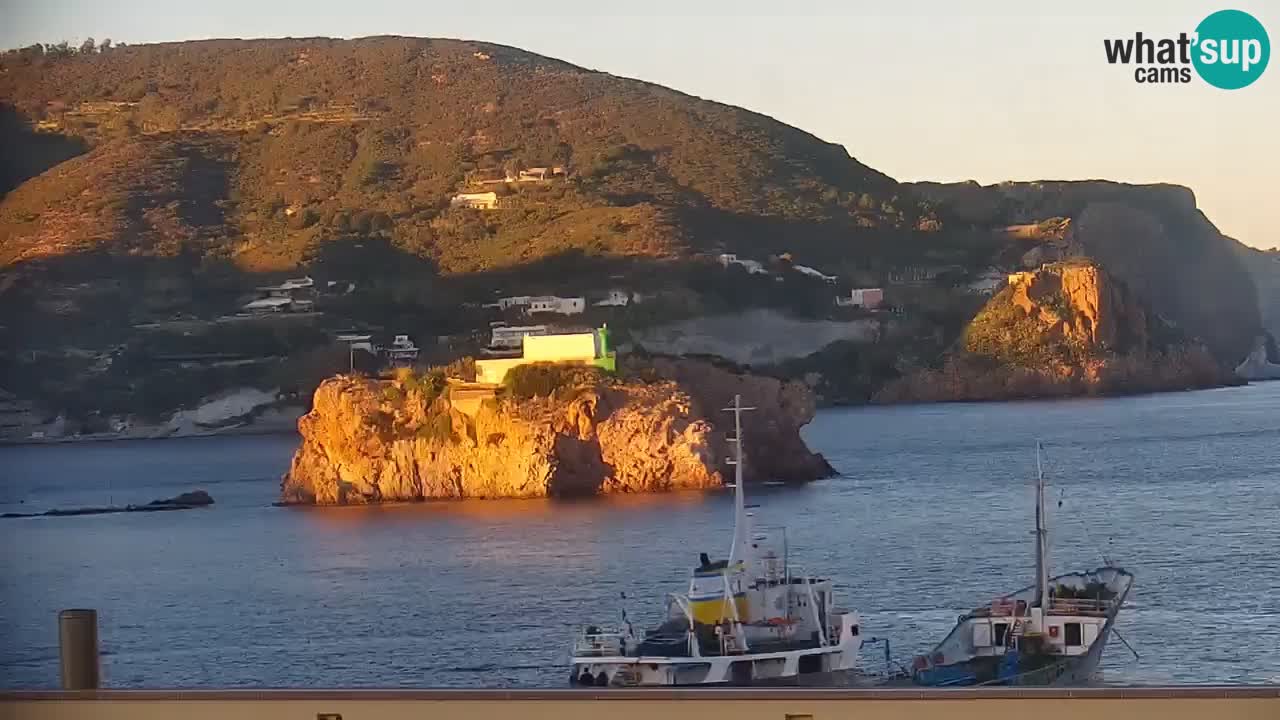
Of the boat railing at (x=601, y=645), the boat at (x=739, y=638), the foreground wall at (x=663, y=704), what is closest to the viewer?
the foreground wall at (x=663, y=704)

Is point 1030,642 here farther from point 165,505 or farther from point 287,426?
point 165,505

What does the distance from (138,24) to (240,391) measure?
2432mm

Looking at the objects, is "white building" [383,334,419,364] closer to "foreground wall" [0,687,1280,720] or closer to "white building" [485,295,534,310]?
"white building" [485,295,534,310]

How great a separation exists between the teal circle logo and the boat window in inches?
114

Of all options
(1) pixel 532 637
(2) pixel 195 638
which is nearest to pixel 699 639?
(1) pixel 532 637

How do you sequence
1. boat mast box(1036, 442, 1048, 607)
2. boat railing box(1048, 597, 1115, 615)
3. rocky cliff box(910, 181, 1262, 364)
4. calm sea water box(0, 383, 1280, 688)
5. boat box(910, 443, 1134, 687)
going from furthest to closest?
calm sea water box(0, 383, 1280, 688) → rocky cliff box(910, 181, 1262, 364) → boat railing box(1048, 597, 1115, 615) → boat mast box(1036, 442, 1048, 607) → boat box(910, 443, 1134, 687)

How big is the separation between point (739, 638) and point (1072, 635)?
2239 millimetres

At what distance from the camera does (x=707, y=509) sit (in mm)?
12812

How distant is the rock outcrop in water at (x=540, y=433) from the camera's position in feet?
41.1

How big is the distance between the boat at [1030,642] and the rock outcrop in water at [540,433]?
309cm

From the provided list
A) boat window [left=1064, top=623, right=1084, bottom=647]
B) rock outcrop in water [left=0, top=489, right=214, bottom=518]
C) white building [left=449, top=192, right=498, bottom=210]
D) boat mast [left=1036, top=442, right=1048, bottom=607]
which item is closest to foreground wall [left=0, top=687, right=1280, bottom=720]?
boat mast [left=1036, top=442, right=1048, bottom=607]

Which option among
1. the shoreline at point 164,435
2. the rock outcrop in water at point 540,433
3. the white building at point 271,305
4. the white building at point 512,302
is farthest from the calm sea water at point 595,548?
the white building at point 512,302

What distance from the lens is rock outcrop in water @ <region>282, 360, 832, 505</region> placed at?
1252 centimetres

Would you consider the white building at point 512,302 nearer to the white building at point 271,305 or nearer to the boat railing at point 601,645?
the white building at point 271,305
